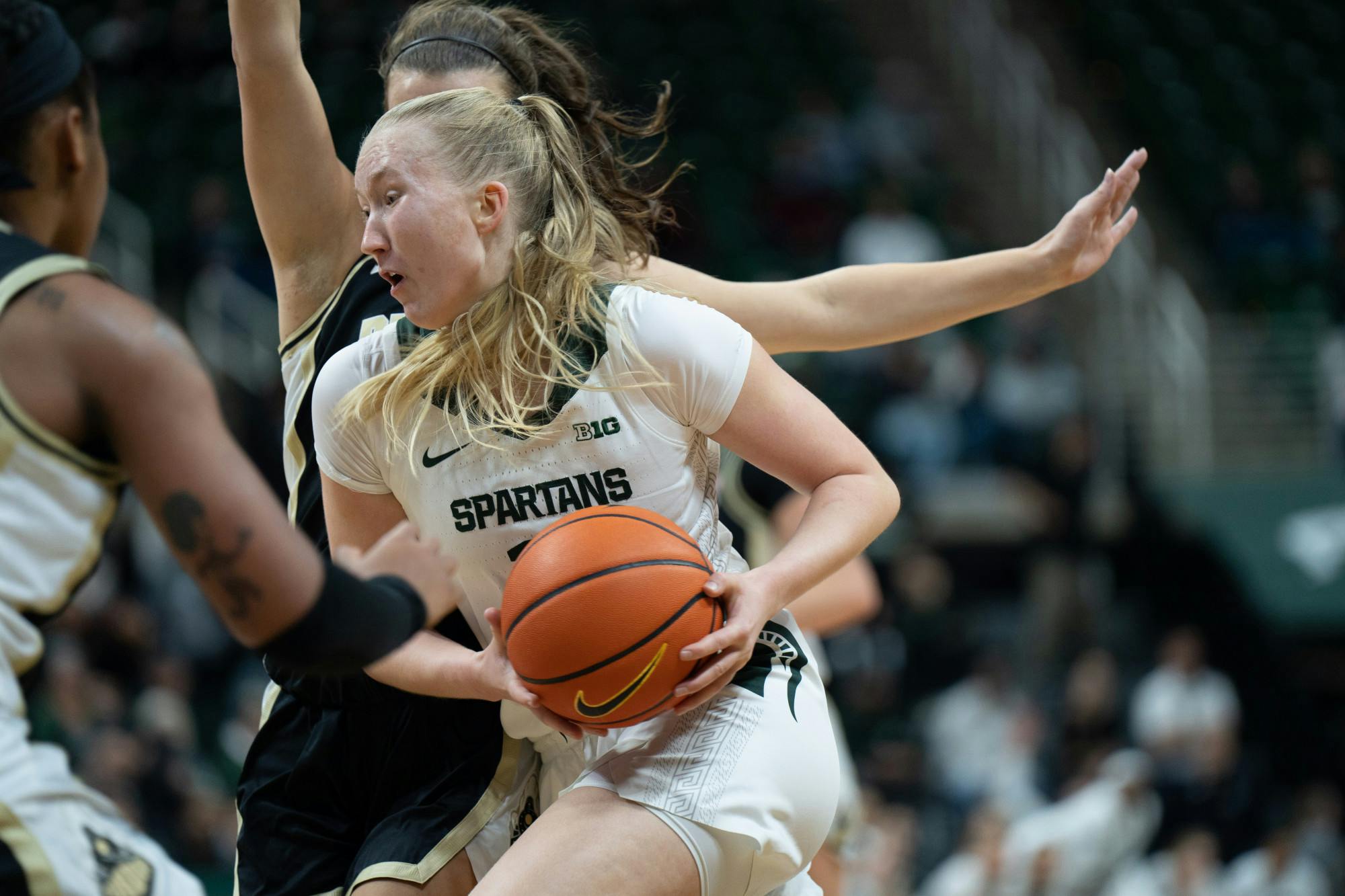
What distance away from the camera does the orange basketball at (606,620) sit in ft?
8.04

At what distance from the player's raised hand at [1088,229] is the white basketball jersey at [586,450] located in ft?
3.43

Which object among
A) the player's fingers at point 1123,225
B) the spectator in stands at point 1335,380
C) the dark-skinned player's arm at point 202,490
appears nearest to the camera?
the dark-skinned player's arm at point 202,490

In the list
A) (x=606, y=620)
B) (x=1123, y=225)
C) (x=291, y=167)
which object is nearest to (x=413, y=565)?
(x=606, y=620)

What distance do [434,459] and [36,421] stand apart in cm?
79

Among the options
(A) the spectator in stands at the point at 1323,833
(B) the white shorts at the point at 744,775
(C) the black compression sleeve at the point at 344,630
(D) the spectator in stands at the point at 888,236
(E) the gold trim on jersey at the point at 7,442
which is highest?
(E) the gold trim on jersey at the point at 7,442

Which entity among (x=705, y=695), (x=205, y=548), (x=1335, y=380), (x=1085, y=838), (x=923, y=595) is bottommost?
(x=1085, y=838)

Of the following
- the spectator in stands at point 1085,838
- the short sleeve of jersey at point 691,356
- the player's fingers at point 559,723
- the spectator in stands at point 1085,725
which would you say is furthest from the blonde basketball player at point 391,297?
the spectator in stands at point 1085,725

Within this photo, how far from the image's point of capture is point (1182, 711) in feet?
36.6

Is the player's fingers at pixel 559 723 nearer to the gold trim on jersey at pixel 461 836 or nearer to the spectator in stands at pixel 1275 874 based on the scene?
the gold trim on jersey at pixel 461 836

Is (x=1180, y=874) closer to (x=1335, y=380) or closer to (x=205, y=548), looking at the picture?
(x=1335, y=380)

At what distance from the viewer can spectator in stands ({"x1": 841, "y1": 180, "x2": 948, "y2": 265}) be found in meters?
12.6

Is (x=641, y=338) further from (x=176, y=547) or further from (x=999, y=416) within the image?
(x=999, y=416)

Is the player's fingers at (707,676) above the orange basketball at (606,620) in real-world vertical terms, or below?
below

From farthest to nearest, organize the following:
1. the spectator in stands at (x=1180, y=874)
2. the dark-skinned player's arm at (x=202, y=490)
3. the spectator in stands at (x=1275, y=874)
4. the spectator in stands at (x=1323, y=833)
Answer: the spectator in stands at (x=1323, y=833) < the spectator in stands at (x=1275, y=874) < the spectator in stands at (x=1180, y=874) < the dark-skinned player's arm at (x=202, y=490)
